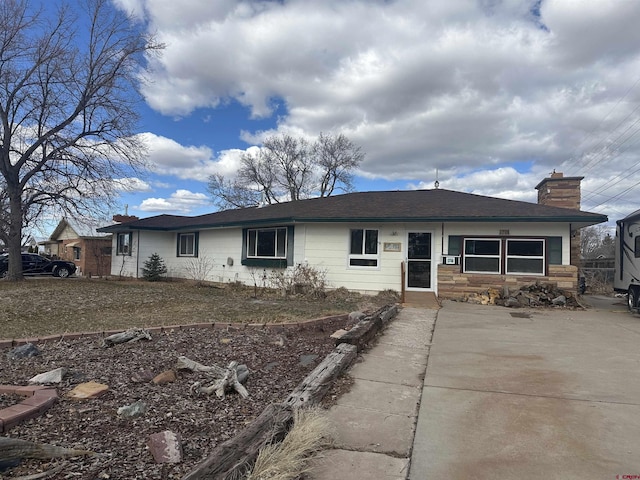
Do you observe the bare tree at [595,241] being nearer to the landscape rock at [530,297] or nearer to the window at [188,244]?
the landscape rock at [530,297]

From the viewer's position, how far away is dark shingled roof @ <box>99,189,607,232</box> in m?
11.6

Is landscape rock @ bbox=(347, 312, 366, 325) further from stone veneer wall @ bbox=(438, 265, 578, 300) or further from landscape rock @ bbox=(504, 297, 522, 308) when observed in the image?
landscape rock @ bbox=(504, 297, 522, 308)

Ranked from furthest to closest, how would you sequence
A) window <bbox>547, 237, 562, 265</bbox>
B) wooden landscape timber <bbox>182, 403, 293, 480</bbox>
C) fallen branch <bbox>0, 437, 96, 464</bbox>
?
window <bbox>547, 237, 562, 265</bbox>
fallen branch <bbox>0, 437, 96, 464</bbox>
wooden landscape timber <bbox>182, 403, 293, 480</bbox>

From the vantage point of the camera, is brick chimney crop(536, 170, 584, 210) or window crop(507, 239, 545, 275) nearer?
window crop(507, 239, 545, 275)

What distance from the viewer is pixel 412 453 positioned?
3.07 metres

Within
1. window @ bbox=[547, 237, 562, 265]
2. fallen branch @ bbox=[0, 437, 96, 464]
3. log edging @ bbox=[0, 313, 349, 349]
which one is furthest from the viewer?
window @ bbox=[547, 237, 562, 265]

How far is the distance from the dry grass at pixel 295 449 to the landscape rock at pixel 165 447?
1.84 ft

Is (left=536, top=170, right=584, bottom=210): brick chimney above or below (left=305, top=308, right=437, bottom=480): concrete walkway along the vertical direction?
above

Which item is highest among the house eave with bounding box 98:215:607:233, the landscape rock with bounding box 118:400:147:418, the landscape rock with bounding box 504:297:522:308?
the house eave with bounding box 98:215:607:233

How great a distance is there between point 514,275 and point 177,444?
11214 millimetres

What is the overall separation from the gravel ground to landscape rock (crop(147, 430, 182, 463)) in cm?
5

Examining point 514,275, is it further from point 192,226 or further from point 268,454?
point 192,226

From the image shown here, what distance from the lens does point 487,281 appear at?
1202 centimetres

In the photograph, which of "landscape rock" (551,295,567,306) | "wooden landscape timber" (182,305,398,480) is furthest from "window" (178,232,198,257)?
"wooden landscape timber" (182,305,398,480)
